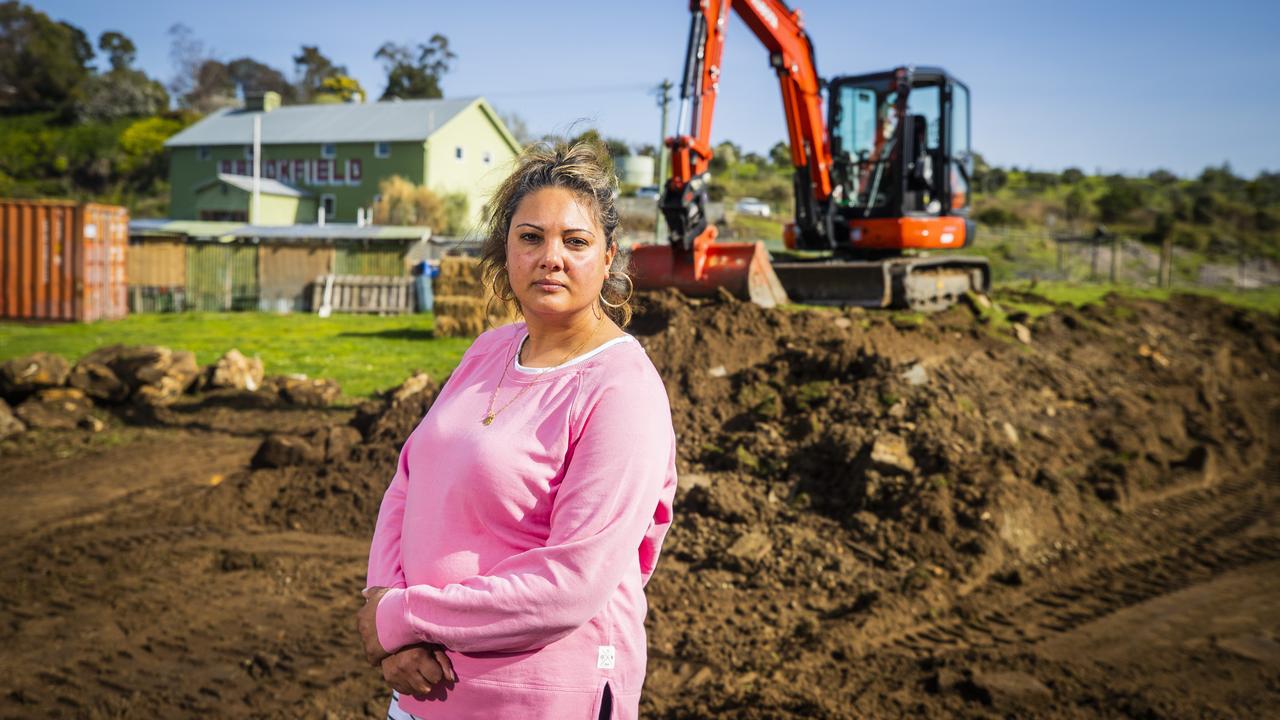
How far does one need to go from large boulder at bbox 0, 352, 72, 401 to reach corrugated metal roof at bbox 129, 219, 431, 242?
14299 mm

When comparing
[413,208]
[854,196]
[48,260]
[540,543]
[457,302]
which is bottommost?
[540,543]

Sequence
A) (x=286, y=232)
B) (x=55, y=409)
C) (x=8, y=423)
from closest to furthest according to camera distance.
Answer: (x=8, y=423), (x=55, y=409), (x=286, y=232)

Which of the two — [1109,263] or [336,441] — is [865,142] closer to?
[336,441]

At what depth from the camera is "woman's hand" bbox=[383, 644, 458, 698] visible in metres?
1.90

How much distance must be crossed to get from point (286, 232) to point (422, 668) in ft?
91.4

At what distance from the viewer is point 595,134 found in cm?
241

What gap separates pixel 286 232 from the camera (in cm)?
2748

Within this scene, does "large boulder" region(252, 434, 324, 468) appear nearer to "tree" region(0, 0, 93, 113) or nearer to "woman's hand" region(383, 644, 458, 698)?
"woman's hand" region(383, 644, 458, 698)

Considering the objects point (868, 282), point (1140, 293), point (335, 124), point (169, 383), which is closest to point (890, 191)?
point (868, 282)

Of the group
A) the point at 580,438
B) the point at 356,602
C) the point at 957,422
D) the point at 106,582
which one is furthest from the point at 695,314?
the point at 580,438

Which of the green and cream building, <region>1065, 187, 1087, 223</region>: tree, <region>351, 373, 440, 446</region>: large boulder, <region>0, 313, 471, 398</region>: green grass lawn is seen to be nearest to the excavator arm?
<region>351, 373, 440, 446</region>: large boulder

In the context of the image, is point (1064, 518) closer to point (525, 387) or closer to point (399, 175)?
point (525, 387)

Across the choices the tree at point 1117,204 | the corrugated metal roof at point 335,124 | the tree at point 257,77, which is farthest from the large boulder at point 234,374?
the tree at point 257,77

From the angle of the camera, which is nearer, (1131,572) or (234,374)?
(1131,572)
